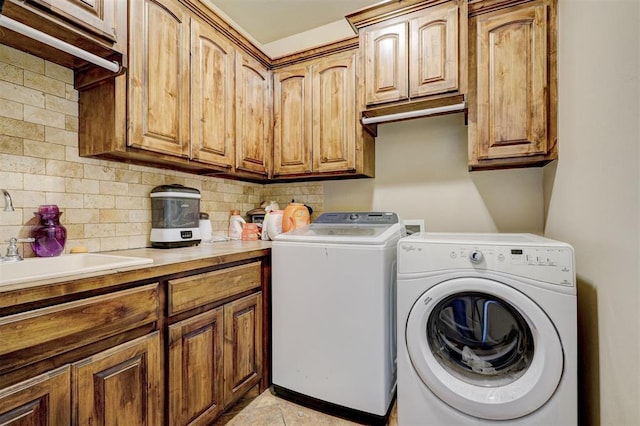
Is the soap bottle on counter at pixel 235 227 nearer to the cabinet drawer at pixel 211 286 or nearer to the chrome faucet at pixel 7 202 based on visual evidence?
the cabinet drawer at pixel 211 286

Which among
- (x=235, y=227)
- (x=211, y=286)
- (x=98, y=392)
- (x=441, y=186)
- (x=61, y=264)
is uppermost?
(x=441, y=186)

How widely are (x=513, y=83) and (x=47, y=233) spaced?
2435 mm

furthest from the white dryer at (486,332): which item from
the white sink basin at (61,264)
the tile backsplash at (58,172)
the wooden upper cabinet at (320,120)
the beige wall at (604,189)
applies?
the tile backsplash at (58,172)

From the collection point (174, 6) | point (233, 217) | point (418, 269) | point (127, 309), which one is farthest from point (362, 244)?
point (174, 6)

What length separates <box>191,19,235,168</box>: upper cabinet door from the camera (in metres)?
1.80

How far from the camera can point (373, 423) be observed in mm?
1547

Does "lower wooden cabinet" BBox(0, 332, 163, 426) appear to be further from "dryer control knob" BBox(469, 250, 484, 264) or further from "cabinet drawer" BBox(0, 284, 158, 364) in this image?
"dryer control knob" BBox(469, 250, 484, 264)

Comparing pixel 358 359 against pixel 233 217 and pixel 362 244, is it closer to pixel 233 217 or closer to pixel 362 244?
pixel 362 244

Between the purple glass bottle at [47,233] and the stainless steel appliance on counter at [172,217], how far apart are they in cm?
47

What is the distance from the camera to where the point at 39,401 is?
0.89m

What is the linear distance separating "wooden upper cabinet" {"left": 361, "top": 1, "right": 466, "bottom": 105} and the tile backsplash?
152cm

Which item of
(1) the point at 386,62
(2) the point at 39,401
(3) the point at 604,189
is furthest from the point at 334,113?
(2) the point at 39,401

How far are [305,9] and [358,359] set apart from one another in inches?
99.5

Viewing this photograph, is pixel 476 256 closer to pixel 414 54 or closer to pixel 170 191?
pixel 414 54
